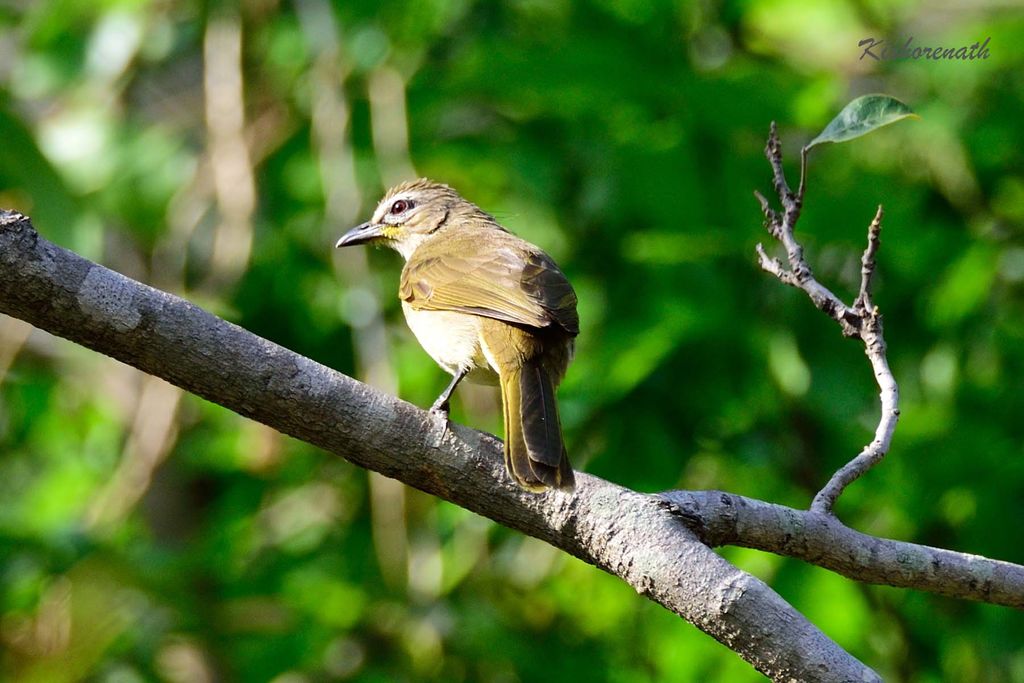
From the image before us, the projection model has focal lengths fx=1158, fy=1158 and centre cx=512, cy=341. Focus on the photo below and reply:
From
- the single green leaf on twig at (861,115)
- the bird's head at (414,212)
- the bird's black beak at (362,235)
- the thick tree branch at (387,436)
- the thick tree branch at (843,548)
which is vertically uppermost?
the single green leaf on twig at (861,115)

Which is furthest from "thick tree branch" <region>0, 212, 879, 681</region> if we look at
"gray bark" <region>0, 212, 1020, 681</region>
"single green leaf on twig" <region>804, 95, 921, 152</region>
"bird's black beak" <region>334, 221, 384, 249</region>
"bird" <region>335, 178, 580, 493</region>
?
"bird's black beak" <region>334, 221, 384, 249</region>

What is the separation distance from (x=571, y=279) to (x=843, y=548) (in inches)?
113

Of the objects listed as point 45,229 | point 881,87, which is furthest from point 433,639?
point 881,87

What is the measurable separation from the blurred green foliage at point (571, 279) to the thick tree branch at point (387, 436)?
6.14 feet

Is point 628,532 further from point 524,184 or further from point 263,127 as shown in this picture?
point 263,127

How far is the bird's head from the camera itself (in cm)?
516

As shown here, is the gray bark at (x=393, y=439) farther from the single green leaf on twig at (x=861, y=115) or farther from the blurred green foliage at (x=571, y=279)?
the blurred green foliage at (x=571, y=279)

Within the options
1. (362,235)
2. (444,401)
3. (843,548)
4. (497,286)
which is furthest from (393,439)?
(362,235)

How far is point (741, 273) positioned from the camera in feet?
16.2

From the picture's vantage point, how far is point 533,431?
295 centimetres

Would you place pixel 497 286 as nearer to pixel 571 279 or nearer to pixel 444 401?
pixel 444 401

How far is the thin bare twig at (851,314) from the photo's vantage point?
8.30 feet

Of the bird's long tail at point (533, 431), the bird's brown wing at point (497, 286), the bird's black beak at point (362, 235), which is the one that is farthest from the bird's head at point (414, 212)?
the bird's long tail at point (533, 431)

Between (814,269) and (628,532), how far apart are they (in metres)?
2.86
